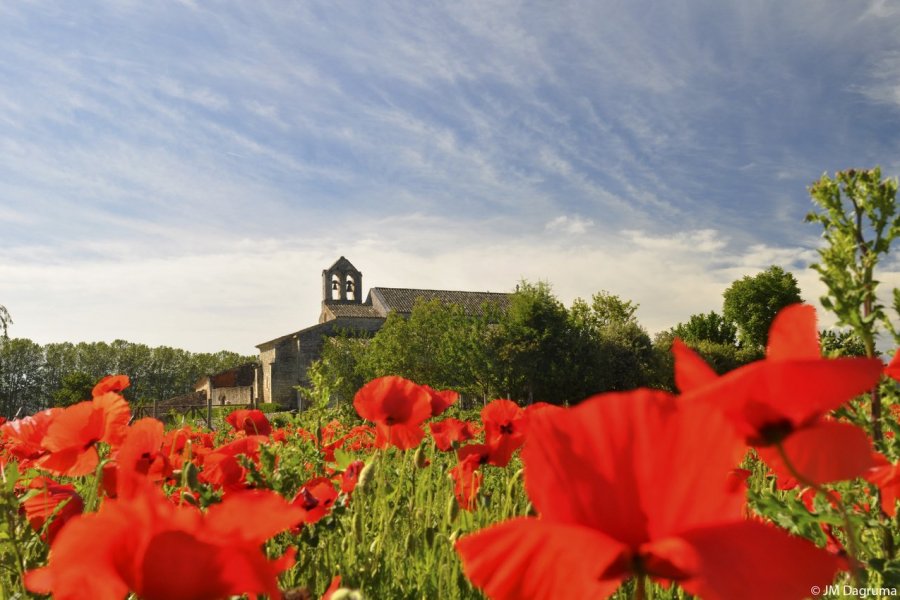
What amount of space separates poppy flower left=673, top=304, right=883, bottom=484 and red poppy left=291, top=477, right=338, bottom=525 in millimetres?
1081

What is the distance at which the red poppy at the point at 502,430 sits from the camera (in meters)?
2.21

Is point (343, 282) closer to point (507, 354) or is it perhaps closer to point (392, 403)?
point (507, 354)

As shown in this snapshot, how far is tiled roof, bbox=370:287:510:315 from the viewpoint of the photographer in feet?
187

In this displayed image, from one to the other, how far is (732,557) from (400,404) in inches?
60.2

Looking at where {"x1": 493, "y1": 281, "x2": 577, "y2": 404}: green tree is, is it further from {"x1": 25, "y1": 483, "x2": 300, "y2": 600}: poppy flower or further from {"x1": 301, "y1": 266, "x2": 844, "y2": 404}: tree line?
{"x1": 25, "y1": 483, "x2": 300, "y2": 600}: poppy flower

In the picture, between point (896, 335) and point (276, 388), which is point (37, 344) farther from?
point (896, 335)

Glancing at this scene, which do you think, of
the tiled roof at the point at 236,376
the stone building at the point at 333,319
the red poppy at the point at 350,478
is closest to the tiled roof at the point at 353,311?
the stone building at the point at 333,319

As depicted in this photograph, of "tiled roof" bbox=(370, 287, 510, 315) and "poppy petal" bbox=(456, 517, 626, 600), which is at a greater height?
"tiled roof" bbox=(370, 287, 510, 315)

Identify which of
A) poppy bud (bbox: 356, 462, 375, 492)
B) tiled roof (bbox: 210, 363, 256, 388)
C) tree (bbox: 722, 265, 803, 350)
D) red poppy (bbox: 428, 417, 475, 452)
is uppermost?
tree (bbox: 722, 265, 803, 350)

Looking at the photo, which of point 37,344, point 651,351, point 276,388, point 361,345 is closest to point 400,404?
point 361,345

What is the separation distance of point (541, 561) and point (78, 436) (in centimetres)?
162

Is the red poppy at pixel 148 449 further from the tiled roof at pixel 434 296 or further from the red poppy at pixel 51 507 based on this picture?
the tiled roof at pixel 434 296

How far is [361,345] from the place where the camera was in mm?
33875

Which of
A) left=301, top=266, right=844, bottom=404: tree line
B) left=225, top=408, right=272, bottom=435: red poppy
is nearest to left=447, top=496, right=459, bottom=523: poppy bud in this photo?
left=225, top=408, right=272, bottom=435: red poppy
